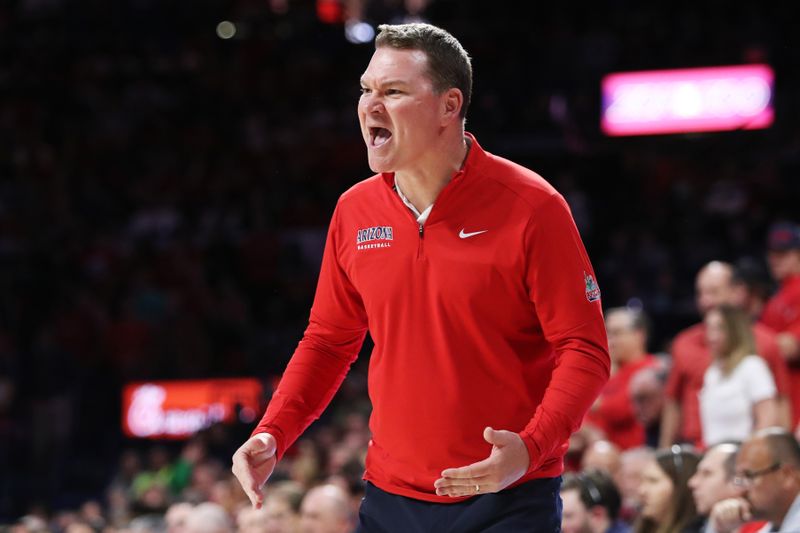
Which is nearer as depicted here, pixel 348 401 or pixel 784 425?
pixel 784 425

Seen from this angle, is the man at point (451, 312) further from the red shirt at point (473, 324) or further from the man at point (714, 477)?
the man at point (714, 477)

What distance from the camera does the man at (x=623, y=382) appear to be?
284 inches

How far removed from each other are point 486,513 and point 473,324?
41 cm

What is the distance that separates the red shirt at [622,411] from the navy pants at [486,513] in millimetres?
4516

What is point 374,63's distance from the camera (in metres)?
2.83

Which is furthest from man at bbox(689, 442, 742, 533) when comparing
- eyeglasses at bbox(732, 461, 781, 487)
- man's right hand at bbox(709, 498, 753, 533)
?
eyeglasses at bbox(732, 461, 781, 487)

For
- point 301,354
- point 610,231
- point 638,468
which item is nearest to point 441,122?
point 301,354

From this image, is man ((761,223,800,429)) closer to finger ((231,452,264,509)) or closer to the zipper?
the zipper

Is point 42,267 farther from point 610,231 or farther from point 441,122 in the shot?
point 441,122

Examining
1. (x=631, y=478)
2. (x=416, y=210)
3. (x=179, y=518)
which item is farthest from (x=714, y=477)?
(x=179, y=518)

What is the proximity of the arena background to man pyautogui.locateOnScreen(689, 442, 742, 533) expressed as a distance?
6064mm

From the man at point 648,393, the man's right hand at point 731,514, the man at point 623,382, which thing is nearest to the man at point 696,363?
the man at point 648,393

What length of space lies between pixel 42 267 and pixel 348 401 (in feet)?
13.7

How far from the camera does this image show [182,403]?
12.6m
